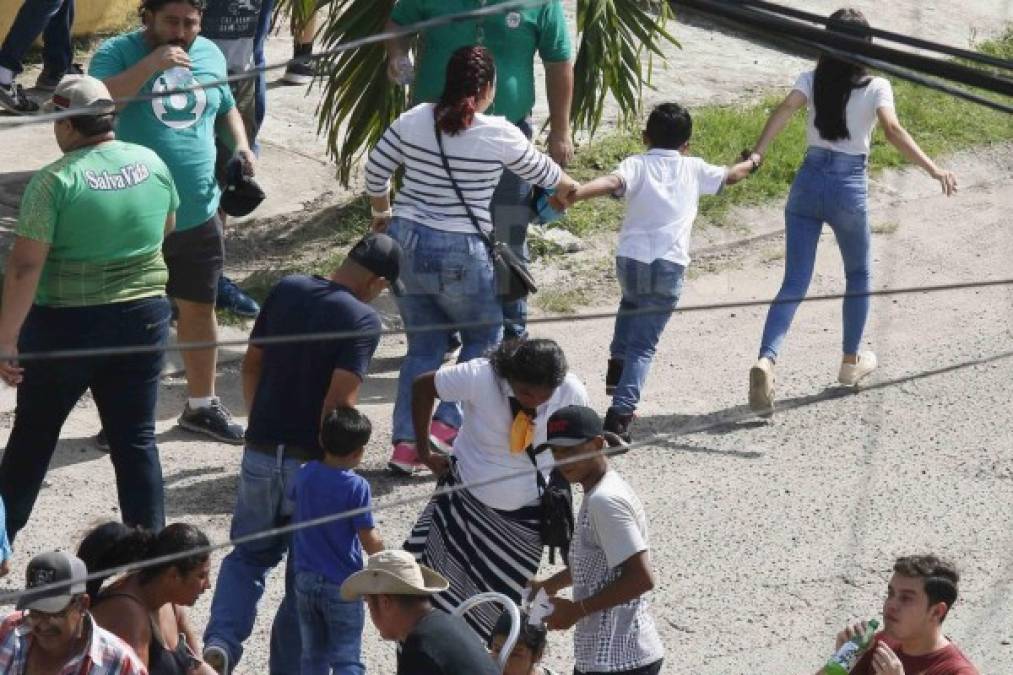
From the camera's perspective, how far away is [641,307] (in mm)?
8398

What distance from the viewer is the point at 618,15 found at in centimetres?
1019

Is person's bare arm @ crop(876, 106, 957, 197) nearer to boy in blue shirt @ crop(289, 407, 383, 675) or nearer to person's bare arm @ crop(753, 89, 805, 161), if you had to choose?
person's bare arm @ crop(753, 89, 805, 161)

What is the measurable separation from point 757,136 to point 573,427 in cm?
658

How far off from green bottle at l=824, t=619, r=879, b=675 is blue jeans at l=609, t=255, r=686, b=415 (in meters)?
2.91

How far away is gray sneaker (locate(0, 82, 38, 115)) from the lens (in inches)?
427

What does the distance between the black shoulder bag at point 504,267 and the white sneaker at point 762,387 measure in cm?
132

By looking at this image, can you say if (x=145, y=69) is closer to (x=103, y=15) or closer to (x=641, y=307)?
(x=641, y=307)

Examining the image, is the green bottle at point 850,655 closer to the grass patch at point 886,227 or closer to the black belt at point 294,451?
the black belt at point 294,451

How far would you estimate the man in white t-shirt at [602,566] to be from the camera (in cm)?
575

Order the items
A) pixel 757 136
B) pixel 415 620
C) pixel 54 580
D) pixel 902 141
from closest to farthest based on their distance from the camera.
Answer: pixel 54 580 → pixel 415 620 → pixel 902 141 → pixel 757 136

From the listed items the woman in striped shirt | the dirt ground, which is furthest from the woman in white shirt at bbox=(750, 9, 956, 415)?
the woman in striped shirt

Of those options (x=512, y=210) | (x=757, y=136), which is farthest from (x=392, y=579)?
(x=757, y=136)

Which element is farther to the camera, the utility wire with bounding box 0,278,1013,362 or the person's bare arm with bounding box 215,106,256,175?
the person's bare arm with bounding box 215,106,256,175

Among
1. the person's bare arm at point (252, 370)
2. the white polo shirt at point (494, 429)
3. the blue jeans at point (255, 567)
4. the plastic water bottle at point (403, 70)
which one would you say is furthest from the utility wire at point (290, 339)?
the plastic water bottle at point (403, 70)
